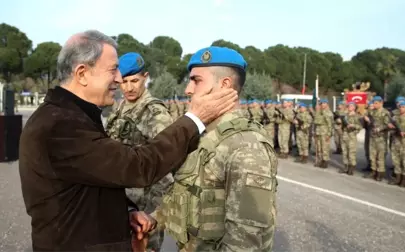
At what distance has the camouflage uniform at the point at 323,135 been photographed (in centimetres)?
1013

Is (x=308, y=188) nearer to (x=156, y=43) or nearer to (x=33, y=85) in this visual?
(x=33, y=85)

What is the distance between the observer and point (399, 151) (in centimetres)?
807

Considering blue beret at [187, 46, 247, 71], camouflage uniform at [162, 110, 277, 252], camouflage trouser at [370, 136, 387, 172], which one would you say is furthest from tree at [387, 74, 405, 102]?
camouflage uniform at [162, 110, 277, 252]

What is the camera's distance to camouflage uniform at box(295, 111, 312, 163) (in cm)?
1109

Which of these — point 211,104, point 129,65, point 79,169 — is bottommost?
point 79,169

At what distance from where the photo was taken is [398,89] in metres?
32.4

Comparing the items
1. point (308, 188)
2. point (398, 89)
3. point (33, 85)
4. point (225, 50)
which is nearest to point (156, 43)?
point (33, 85)

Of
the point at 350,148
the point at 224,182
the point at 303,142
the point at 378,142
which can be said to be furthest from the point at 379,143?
the point at 224,182

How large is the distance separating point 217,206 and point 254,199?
0.71 feet

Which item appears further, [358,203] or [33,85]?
[33,85]

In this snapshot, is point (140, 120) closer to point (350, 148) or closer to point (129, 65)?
point (129, 65)

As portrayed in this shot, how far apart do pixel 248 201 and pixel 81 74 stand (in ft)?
2.87

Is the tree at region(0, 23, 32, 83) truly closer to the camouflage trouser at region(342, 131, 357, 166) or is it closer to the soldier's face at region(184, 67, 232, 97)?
the camouflage trouser at region(342, 131, 357, 166)

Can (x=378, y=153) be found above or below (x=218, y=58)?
below
